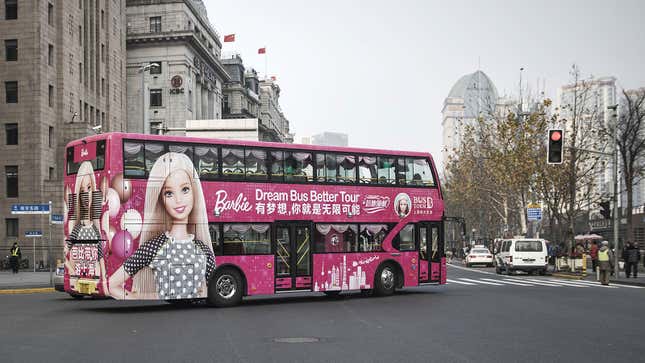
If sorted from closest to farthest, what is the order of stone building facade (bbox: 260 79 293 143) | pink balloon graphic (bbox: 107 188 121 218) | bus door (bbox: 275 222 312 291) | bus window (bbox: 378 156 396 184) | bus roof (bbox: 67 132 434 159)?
pink balloon graphic (bbox: 107 188 121 218)
bus roof (bbox: 67 132 434 159)
bus door (bbox: 275 222 312 291)
bus window (bbox: 378 156 396 184)
stone building facade (bbox: 260 79 293 143)

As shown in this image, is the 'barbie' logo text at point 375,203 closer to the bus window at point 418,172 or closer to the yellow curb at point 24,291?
the bus window at point 418,172

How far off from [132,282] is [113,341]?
6032 millimetres

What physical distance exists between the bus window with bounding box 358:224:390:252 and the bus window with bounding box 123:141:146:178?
23.2ft

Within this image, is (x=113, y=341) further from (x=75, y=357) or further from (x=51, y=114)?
(x=51, y=114)

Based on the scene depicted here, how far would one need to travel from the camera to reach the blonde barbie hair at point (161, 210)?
20.0 metres

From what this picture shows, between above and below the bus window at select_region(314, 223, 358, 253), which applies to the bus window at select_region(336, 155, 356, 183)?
above

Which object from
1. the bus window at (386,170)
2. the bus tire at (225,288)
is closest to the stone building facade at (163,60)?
the bus window at (386,170)

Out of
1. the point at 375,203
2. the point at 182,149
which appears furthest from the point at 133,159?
the point at 375,203

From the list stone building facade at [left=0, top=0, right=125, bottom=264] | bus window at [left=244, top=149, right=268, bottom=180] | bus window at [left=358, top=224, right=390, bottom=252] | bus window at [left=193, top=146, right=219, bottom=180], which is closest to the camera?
bus window at [left=193, top=146, right=219, bottom=180]

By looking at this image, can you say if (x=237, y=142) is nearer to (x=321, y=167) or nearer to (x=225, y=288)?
(x=321, y=167)

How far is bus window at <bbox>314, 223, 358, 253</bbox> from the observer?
2323 cm

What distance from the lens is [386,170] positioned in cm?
2469

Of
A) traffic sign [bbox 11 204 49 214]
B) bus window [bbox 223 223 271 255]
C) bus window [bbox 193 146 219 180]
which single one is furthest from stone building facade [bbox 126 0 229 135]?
bus window [bbox 193 146 219 180]

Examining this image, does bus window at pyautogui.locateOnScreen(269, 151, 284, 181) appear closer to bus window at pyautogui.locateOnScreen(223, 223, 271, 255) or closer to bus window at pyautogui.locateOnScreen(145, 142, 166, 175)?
bus window at pyautogui.locateOnScreen(223, 223, 271, 255)
